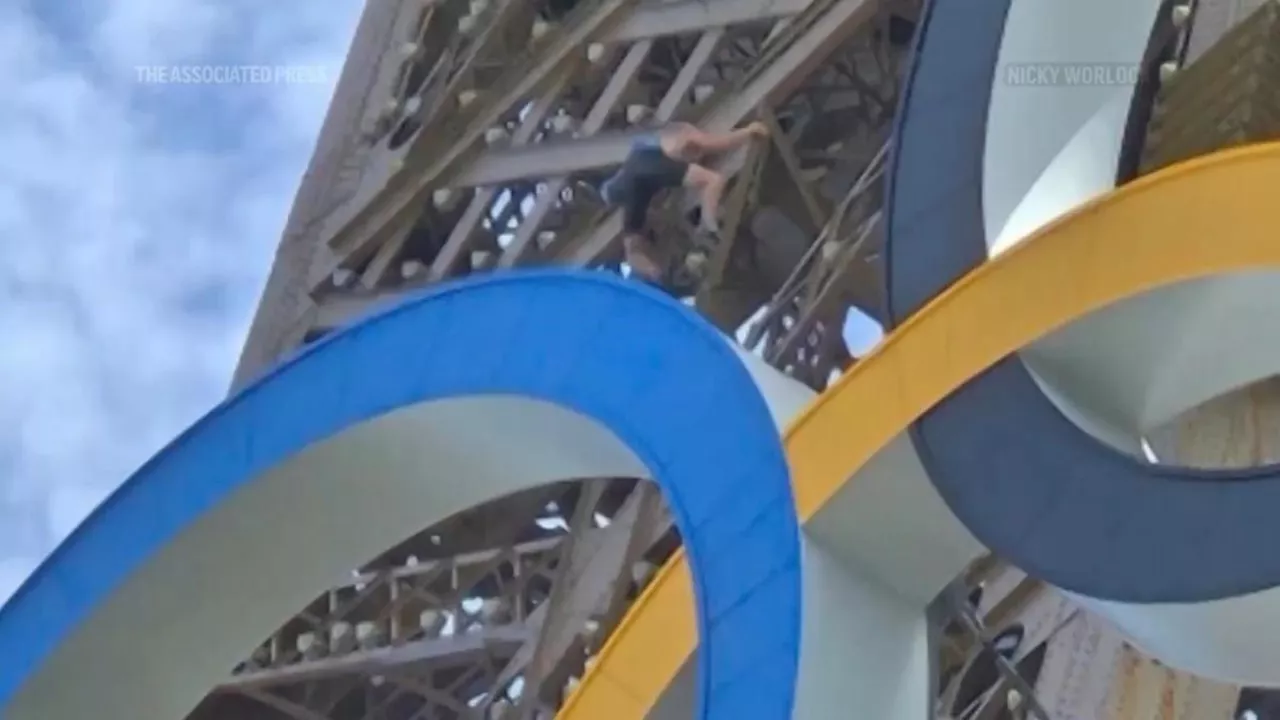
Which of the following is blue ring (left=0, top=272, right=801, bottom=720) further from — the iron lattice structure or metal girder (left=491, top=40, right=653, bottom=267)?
metal girder (left=491, top=40, right=653, bottom=267)

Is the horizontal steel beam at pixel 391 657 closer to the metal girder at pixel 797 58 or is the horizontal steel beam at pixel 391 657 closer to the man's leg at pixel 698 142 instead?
the metal girder at pixel 797 58

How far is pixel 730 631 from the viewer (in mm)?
6613

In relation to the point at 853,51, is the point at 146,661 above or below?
below

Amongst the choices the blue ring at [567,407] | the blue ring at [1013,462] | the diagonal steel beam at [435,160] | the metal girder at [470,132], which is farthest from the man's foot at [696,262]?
the blue ring at [1013,462]

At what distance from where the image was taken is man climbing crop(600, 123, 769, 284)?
10.2 metres

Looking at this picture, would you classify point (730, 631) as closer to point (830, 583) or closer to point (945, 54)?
point (830, 583)

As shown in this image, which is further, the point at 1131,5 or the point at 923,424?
the point at 1131,5

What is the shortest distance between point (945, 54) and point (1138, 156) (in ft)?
6.03

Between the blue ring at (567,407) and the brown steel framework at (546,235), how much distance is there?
1.56m

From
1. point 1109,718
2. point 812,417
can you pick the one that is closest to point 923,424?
point 812,417

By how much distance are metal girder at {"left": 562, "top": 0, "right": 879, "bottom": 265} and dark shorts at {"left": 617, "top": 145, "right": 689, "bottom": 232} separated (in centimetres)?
153

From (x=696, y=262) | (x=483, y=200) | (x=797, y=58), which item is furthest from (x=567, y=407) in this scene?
(x=483, y=200)

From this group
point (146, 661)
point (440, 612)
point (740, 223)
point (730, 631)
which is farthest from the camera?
point (440, 612)

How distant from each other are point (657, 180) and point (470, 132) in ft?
12.3
